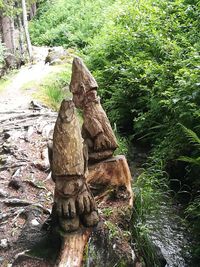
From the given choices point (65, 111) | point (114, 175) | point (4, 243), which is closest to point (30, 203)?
point (4, 243)

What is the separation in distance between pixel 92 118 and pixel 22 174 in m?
1.92

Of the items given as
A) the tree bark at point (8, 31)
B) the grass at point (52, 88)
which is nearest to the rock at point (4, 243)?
the grass at point (52, 88)

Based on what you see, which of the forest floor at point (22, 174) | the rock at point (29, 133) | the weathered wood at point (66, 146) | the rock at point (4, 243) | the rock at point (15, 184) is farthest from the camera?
the rock at point (29, 133)

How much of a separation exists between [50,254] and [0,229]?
3.06 ft

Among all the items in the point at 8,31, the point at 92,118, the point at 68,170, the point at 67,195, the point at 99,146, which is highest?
the point at 8,31

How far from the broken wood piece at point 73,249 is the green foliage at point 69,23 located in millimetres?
15960

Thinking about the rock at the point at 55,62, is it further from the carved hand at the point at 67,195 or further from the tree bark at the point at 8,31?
the carved hand at the point at 67,195

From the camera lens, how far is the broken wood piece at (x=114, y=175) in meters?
4.50

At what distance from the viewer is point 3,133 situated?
25.6 feet

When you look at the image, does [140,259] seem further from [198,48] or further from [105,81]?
[105,81]

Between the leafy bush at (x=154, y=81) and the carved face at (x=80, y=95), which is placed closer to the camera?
the carved face at (x=80, y=95)

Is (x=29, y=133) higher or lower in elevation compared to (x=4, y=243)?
higher

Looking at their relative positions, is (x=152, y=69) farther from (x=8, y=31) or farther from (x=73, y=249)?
(x=8, y=31)

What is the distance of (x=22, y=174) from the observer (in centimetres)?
579
